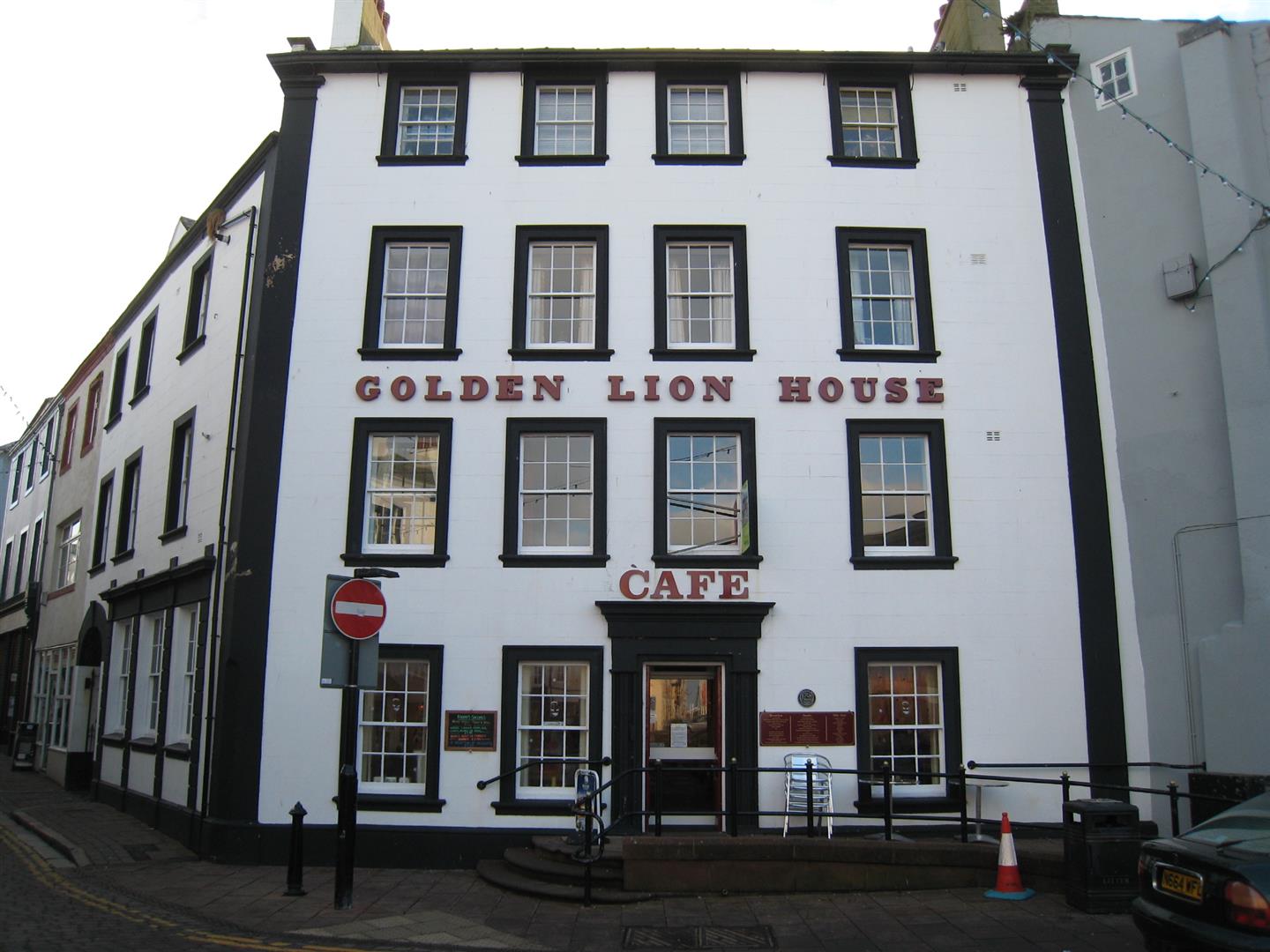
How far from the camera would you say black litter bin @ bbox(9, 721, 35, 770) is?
24558 millimetres

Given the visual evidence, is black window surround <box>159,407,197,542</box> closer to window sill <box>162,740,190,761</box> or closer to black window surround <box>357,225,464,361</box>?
window sill <box>162,740,190,761</box>

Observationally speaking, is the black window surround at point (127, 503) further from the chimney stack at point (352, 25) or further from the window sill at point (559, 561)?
the window sill at point (559, 561)

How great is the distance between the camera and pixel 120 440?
2086cm

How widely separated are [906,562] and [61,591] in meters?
22.4

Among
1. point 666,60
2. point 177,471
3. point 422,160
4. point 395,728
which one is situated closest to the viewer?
point 395,728

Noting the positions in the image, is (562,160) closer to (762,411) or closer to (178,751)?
(762,411)

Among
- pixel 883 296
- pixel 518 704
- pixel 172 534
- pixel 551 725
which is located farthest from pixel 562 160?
pixel 172 534

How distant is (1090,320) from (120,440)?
19241 mm

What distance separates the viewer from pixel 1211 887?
6422mm

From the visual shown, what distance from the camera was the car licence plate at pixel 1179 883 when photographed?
6523mm

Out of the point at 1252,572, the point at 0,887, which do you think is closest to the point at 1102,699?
the point at 1252,572

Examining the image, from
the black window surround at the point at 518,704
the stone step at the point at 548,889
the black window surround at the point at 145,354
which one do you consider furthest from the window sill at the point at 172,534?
the stone step at the point at 548,889

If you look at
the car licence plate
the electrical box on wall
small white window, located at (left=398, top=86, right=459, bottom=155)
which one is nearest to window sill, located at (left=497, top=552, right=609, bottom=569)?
small white window, located at (left=398, top=86, right=459, bottom=155)

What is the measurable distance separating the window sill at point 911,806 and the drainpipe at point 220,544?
28.9 ft
